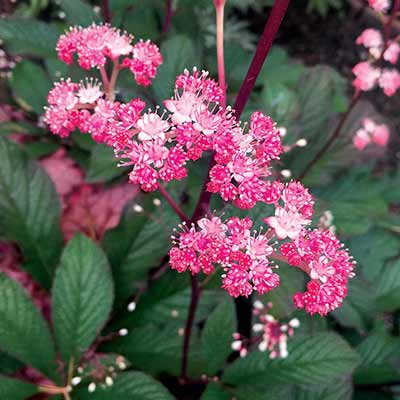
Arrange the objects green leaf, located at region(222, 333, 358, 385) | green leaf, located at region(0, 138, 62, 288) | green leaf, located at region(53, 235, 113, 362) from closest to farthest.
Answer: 1. green leaf, located at region(222, 333, 358, 385)
2. green leaf, located at region(53, 235, 113, 362)
3. green leaf, located at region(0, 138, 62, 288)

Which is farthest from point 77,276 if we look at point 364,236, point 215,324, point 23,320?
point 364,236

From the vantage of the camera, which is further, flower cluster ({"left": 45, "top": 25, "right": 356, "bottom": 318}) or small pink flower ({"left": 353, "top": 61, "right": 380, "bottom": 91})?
→ small pink flower ({"left": 353, "top": 61, "right": 380, "bottom": 91})

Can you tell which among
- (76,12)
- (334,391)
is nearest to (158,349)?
(334,391)

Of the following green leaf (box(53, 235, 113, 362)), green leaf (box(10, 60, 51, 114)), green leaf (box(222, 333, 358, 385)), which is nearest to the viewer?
green leaf (box(222, 333, 358, 385))

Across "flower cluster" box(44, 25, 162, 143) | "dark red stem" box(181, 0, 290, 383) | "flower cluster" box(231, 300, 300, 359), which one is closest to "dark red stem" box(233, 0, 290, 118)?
"dark red stem" box(181, 0, 290, 383)

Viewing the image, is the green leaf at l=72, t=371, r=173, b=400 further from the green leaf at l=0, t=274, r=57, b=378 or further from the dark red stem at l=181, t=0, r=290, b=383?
the dark red stem at l=181, t=0, r=290, b=383

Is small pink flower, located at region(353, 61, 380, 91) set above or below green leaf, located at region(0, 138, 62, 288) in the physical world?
above
